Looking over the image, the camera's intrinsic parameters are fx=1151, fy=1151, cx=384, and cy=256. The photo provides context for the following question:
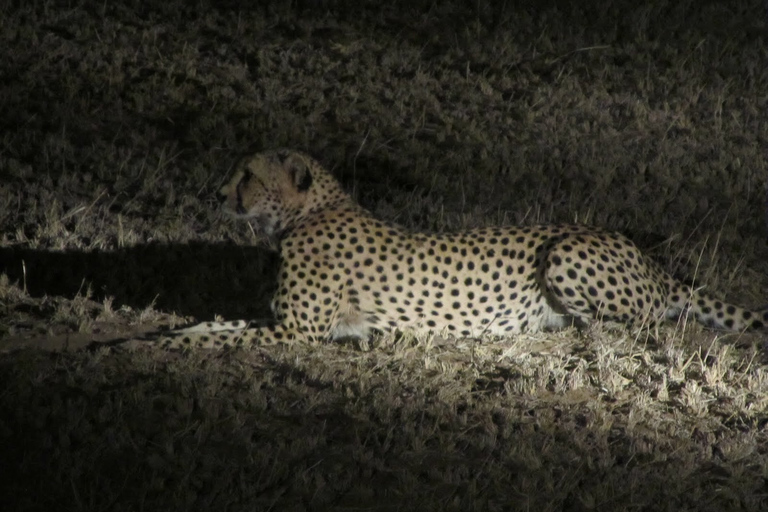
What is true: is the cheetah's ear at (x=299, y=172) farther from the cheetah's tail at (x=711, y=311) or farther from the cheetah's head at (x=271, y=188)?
the cheetah's tail at (x=711, y=311)

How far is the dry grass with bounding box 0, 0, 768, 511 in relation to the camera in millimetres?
4824

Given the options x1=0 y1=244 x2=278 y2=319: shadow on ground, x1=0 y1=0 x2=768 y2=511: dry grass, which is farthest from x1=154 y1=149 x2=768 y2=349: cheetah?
x1=0 y1=244 x2=278 y2=319: shadow on ground

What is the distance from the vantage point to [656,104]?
1087 cm

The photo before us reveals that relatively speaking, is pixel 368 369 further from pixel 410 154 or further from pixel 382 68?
pixel 382 68

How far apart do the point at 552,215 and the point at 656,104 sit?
2.66 meters

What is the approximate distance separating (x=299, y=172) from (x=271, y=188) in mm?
181

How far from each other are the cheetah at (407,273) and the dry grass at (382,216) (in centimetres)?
17

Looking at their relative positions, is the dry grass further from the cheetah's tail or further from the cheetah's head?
the cheetah's head

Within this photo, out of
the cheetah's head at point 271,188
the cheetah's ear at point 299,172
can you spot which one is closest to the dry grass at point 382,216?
the cheetah's head at point 271,188

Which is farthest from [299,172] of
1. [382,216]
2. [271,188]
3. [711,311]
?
[711,311]

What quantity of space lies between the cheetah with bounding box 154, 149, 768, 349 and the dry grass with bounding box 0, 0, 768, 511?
17cm

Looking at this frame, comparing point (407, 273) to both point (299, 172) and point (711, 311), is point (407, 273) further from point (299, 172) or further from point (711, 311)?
point (711, 311)

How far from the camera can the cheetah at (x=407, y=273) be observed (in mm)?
6289

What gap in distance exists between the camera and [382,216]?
8.70 metres
